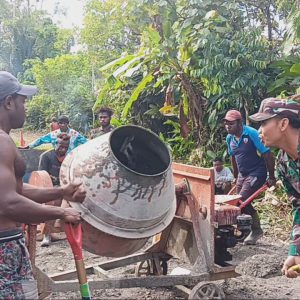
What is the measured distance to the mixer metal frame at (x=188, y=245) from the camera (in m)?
3.92

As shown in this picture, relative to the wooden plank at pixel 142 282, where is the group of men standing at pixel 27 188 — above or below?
above

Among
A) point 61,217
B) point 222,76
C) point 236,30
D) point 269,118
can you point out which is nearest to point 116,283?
point 61,217

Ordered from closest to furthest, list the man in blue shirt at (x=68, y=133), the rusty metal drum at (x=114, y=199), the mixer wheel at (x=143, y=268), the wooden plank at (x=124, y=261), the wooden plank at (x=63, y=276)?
1. the rusty metal drum at (x=114, y=199)
2. the wooden plank at (x=63, y=276)
3. the wooden plank at (x=124, y=261)
4. the mixer wheel at (x=143, y=268)
5. the man in blue shirt at (x=68, y=133)

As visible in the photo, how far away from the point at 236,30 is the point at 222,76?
152cm

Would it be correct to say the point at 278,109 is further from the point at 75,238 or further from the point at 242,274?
the point at 242,274

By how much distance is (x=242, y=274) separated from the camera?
17.0 ft

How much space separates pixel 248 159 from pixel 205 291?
2643mm

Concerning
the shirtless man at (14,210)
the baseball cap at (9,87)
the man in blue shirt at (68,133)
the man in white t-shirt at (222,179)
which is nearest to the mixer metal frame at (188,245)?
the shirtless man at (14,210)

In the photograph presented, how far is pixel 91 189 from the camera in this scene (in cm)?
337

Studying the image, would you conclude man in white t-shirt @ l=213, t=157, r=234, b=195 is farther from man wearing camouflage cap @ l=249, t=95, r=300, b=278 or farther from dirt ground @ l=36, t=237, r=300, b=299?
man wearing camouflage cap @ l=249, t=95, r=300, b=278

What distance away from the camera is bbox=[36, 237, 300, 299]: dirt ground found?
4.49m

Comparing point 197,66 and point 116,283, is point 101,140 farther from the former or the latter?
point 197,66

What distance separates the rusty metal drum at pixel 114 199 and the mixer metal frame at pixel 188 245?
355 mm

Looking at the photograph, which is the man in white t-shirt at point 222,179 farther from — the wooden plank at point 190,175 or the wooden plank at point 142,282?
the wooden plank at point 142,282
